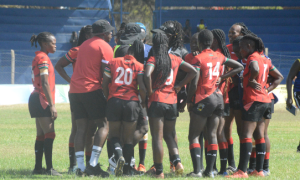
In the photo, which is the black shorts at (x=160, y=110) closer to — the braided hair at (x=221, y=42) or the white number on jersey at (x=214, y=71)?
the white number on jersey at (x=214, y=71)

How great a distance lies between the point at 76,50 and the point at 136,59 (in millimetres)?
1021

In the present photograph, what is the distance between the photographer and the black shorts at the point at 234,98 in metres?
6.02

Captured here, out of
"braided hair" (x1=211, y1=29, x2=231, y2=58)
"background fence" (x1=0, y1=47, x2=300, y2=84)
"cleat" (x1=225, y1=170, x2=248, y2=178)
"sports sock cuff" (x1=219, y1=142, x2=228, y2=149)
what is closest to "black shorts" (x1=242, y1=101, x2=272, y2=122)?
"sports sock cuff" (x1=219, y1=142, x2=228, y2=149)

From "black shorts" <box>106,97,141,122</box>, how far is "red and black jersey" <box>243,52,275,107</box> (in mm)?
1683

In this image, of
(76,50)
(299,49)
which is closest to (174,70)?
(76,50)

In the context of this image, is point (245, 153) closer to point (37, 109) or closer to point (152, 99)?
point (152, 99)

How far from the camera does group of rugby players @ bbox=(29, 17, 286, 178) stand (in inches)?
211

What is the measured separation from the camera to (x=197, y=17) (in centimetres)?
2814

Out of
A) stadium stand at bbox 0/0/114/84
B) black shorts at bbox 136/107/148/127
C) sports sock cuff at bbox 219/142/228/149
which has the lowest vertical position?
sports sock cuff at bbox 219/142/228/149

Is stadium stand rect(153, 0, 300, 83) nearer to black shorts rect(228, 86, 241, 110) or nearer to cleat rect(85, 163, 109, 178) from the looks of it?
black shorts rect(228, 86, 241, 110)

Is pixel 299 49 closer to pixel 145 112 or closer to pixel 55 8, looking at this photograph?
pixel 55 8

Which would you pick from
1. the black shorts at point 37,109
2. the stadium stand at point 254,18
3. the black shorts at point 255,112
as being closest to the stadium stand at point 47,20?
the stadium stand at point 254,18

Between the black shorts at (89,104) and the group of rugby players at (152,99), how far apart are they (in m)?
0.01

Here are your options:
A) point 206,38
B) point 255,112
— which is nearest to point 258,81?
point 255,112
